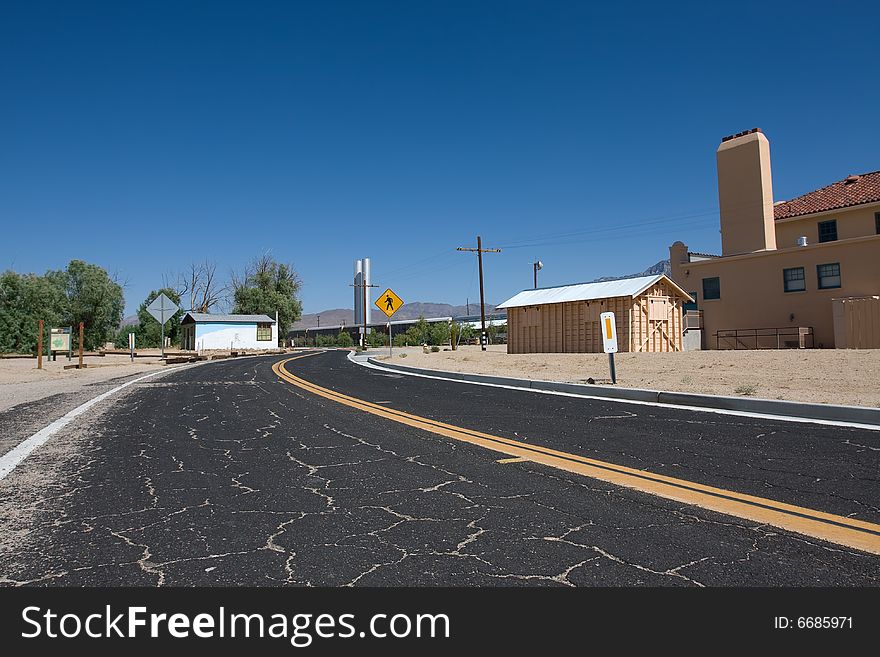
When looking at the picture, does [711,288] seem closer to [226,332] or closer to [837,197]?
[837,197]

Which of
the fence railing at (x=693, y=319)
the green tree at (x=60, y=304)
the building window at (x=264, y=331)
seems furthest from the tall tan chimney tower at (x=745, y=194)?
the building window at (x=264, y=331)

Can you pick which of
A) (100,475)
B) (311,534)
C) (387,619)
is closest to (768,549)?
(387,619)

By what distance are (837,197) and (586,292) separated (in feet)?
50.5

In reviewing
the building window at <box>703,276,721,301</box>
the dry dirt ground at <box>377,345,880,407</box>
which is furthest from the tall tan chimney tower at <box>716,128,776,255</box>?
the dry dirt ground at <box>377,345,880,407</box>

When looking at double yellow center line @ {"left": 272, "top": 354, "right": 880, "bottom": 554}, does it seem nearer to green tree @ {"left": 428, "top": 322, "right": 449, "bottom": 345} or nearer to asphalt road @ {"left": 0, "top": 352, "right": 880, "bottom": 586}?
asphalt road @ {"left": 0, "top": 352, "right": 880, "bottom": 586}

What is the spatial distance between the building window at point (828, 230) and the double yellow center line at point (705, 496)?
3221 centimetres

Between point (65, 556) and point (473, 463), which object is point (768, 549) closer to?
point (473, 463)

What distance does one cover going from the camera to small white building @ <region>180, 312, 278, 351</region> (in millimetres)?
62188

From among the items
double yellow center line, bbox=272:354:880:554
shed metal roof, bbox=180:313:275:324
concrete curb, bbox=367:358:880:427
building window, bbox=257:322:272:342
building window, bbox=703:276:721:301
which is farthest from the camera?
building window, bbox=257:322:272:342

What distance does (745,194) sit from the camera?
33.0 metres

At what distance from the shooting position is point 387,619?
262cm

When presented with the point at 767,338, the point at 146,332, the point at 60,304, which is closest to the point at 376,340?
the point at 146,332

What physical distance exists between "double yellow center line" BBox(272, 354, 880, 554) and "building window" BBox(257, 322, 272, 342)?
6332cm

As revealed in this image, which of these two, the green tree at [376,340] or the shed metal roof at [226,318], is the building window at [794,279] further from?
the shed metal roof at [226,318]
